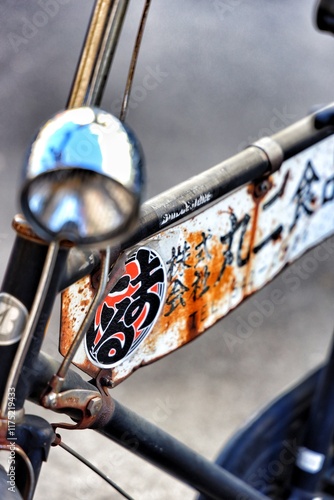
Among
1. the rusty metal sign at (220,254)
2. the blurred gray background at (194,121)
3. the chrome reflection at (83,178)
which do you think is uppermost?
the chrome reflection at (83,178)

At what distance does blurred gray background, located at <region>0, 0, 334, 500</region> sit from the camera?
3.15 meters

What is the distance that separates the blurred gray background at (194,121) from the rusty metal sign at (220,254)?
A: 1321mm

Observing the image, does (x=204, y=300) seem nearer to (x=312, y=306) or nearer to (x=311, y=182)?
(x=311, y=182)

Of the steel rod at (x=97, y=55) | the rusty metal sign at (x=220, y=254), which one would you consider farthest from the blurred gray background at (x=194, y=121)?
the steel rod at (x=97, y=55)

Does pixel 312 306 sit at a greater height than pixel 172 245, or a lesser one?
lesser

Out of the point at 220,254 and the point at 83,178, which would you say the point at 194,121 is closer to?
the point at 220,254

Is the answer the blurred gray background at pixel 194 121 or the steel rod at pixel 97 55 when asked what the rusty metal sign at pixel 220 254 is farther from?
the blurred gray background at pixel 194 121

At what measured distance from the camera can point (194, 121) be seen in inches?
206

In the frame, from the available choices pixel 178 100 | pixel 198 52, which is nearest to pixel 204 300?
pixel 178 100

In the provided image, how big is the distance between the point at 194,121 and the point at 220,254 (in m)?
3.72

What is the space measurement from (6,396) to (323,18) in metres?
1.02

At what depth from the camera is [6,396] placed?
1.09 meters

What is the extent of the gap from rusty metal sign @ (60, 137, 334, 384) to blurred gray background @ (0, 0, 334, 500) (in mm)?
1321

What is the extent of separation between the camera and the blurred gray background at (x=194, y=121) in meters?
3.15
